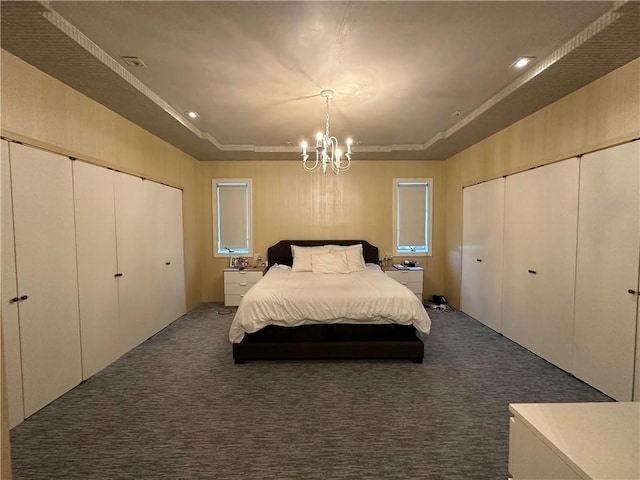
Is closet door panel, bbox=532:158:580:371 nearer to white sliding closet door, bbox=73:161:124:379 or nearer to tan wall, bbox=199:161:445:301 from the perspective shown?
tan wall, bbox=199:161:445:301

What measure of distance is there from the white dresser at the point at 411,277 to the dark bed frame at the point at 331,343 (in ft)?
6.25

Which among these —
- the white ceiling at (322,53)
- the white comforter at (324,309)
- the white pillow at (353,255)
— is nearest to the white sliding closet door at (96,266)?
the white ceiling at (322,53)

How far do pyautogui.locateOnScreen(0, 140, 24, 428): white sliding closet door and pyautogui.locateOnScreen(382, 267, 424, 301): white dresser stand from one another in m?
4.29

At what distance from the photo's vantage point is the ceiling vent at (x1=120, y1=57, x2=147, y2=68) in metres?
2.16

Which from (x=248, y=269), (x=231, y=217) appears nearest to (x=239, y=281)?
(x=248, y=269)

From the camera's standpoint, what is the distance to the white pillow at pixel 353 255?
445 cm

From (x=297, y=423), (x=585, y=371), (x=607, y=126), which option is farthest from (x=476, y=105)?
(x=297, y=423)

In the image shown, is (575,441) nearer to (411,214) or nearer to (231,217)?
(411,214)

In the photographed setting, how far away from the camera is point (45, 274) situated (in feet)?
7.18

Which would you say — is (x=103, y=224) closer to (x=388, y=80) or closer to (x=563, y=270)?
(x=388, y=80)

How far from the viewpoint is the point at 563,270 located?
2.66 metres

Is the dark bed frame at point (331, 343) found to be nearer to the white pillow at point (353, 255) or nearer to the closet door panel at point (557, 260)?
the closet door panel at point (557, 260)

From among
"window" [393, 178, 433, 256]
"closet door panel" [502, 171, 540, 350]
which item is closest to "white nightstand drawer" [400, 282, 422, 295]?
"window" [393, 178, 433, 256]

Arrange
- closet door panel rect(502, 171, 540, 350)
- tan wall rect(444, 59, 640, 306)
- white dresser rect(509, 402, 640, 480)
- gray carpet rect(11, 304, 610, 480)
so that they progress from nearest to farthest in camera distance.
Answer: white dresser rect(509, 402, 640, 480)
gray carpet rect(11, 304, 610, 480)
tan wall rect(444, 59, 640, 306)
closet door panel rect(502, 171, 540, 350)
